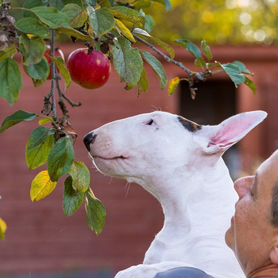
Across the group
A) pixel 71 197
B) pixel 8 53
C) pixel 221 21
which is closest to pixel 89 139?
pixel 71 197

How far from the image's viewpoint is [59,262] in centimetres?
907

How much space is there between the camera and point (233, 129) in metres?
2.33

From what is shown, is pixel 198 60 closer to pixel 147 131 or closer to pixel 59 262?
pixel 147 131

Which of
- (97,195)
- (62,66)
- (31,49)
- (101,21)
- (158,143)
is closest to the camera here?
(31,49)

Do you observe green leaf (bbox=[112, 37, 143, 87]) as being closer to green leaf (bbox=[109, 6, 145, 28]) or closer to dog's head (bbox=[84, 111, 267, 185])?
green leaf (bbox=[109, 6, 145, 28])

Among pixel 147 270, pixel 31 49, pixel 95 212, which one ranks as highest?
pixel 31 49

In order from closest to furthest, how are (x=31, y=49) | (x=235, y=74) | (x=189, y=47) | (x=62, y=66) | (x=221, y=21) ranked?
1. (x=31, y=49)
2. (x=62, y=66)
3. (x=235, y=74)
4. (x=189, y=47)
5. (x=221, y=21)

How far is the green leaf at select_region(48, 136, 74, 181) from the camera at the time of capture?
1779mm

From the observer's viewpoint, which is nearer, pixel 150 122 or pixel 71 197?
pixel 71 197

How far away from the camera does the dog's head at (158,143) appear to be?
231cm

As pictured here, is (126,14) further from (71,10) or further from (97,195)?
(97,195)

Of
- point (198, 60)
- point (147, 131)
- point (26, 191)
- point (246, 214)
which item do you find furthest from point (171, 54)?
point (26, 191)

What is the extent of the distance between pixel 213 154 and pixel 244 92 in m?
7.36

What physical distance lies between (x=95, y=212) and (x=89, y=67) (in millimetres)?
316
